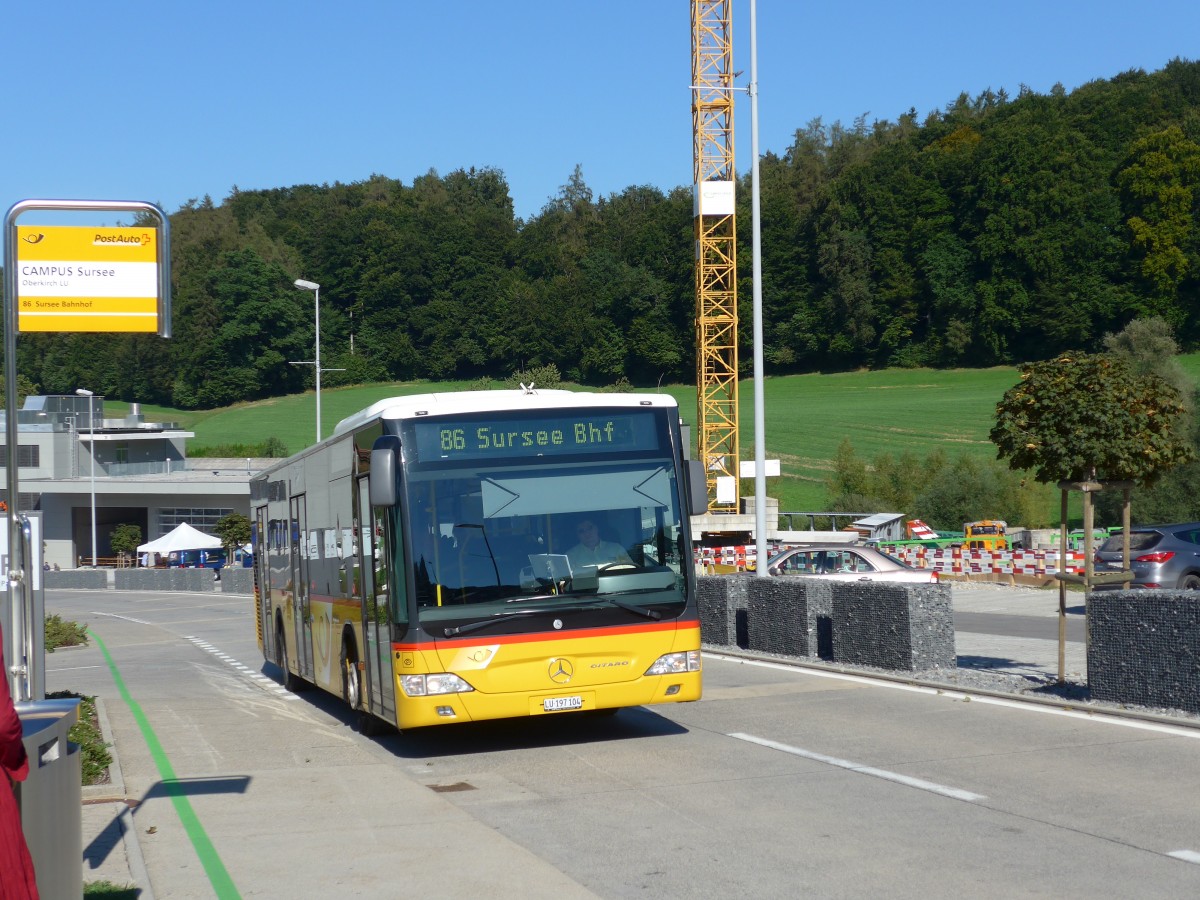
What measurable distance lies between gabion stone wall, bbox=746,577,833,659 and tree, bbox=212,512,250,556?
56.6 m

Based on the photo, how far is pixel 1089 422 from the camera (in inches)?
565

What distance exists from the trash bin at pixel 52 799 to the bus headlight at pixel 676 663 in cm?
675

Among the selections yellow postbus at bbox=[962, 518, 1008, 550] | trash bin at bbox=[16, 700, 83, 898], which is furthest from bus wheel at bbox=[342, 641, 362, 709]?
yellow postbus at bbox=[962, 518, 1008, 550]

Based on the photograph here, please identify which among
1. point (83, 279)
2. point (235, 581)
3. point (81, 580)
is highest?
point (83, 279)

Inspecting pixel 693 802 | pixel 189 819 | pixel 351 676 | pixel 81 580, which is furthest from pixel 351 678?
pixel 81 580

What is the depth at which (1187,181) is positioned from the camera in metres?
107

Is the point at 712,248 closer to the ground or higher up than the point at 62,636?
higher up

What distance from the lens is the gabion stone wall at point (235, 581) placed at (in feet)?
202

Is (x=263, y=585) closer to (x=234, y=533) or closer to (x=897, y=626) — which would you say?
(x=897, y=626)

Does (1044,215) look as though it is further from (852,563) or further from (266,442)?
(852,563)

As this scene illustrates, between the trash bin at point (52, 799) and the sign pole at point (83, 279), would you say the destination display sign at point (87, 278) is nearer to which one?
the sign pole at point (83, 279)

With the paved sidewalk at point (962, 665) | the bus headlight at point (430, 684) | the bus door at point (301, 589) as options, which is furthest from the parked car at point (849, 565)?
the bus headlight at point (430, 684)

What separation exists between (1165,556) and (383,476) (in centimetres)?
2089

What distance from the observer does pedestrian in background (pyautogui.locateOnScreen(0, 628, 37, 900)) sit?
14.0 feet
